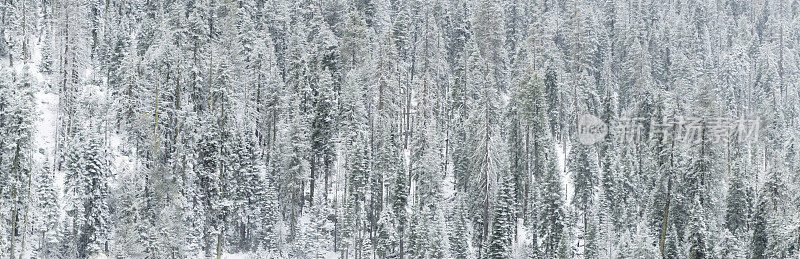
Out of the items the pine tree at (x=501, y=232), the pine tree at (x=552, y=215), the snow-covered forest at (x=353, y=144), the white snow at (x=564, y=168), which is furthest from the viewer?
the white snow at (x=564, y=168)

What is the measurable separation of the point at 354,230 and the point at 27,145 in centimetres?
2651

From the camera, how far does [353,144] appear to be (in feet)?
222

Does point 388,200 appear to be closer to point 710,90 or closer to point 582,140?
point 582,140

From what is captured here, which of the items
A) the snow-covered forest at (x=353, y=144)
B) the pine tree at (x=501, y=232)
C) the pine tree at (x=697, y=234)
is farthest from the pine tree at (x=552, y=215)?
the pine tree at (x=697, y=234)

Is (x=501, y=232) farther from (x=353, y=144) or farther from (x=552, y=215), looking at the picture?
(x=353, y=144)

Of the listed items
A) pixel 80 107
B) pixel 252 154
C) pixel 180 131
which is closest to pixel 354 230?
pixel 252 154

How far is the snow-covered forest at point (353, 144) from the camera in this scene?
54125mm

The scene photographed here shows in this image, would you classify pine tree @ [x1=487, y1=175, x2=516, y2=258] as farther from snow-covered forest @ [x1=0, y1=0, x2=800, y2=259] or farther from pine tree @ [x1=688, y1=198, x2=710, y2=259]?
pine tree @ [x1=688, y1=198, x2=710, y2=259]

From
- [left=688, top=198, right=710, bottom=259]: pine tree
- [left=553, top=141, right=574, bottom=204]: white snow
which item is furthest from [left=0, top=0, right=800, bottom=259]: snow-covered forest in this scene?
[left=553, top=141, right=574, bottom=204]: white snow

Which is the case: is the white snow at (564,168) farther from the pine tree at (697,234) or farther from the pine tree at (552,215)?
the pine tree at (697,234)

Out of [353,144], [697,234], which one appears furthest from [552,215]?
[353,144]

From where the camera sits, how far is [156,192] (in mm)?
52375

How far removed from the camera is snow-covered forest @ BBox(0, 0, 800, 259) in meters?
54.1

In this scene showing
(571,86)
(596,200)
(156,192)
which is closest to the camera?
(156,192)
